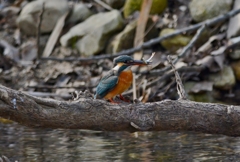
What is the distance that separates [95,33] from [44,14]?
1.24 meters

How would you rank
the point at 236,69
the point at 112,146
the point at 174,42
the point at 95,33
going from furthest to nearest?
1. the point at 95,33
2. the point at 174,42
3. the point at 236,69
4. the point at 112,146

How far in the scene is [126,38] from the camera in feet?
33.5

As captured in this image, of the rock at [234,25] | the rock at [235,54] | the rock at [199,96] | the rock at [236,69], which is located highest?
the rock at [234,25]

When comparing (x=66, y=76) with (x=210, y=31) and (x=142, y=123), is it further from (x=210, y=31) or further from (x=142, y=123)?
(x=142, y=123)

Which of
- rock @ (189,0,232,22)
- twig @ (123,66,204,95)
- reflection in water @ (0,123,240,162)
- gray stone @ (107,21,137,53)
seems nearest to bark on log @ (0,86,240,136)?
reflection in water @ (0,123,240,162)

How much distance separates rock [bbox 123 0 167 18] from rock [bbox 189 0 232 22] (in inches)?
31.0

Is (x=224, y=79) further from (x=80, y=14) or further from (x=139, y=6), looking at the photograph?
(x=80, y=14)

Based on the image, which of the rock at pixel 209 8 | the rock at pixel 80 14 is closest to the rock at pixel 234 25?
the rock at pixel 209 8

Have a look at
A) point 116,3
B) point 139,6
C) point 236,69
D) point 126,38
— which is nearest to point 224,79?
point 236,69

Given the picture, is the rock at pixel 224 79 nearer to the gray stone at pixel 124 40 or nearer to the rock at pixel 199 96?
the rock at pixel 199 96

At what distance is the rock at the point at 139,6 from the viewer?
10.6 m

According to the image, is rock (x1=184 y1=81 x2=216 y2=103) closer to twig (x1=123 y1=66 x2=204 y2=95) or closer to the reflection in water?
twig (x1=123 y1=66 x2=204 y2=95)

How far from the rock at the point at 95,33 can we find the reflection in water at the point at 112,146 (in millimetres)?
2908

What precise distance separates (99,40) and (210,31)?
189 cm
